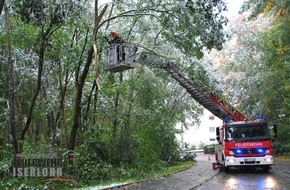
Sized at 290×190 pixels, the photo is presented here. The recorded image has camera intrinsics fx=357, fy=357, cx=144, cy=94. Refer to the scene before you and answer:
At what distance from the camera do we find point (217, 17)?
11.9 m

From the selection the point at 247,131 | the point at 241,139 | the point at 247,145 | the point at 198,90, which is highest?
the point at 198,90

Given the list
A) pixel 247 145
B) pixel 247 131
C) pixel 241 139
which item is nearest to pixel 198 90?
pixel 247 131

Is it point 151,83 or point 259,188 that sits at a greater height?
point 151,83

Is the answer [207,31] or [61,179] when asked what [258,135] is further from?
→ [61,179]

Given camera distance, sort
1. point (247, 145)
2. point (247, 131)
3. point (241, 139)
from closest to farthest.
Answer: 1. point (247, 145)
2. point (241, 139)
3. point (247, 131)

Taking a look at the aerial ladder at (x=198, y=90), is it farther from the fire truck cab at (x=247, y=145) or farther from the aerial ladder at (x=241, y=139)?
the fire truck cab at (x=247, y=145)

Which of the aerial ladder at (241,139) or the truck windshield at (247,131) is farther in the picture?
the truck windshield at (247,131)

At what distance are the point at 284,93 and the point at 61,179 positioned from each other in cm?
2043

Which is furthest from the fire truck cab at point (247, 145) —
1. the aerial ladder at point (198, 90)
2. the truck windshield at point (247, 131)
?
the aerial ladder at point (198, 90)

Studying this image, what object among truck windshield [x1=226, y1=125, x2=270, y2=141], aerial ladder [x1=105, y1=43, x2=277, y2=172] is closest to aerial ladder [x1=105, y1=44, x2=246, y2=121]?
aerial ladder [x1=105, y1=43, x2=277, y2=172]

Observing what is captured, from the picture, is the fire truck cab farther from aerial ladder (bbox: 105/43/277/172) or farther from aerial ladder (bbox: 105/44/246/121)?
aerial ladder (bbox: 105/44/246/121)

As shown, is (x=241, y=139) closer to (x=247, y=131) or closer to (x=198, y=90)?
(x=247, y=131)

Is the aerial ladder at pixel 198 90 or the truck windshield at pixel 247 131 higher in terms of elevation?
the aerial ladder at pixel 198 90

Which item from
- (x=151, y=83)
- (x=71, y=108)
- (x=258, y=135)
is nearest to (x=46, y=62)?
(x=71, y=108)
